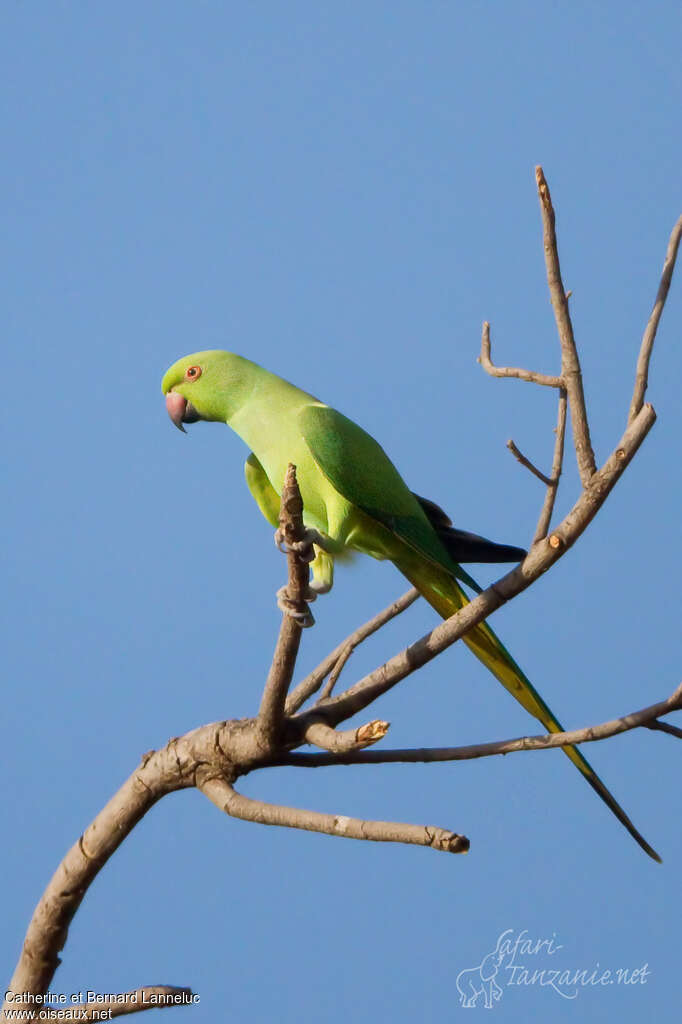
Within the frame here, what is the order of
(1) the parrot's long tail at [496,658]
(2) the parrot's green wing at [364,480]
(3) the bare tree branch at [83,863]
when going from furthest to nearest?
(2) the parrot's green wing at [364,480] → (1) the parrot's long tail at [496,658] → (3) the bare tree branch at [83,863]

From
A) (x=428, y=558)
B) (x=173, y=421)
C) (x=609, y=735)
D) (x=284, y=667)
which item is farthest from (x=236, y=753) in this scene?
(x=173, y=421)

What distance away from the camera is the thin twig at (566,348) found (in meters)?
1.61

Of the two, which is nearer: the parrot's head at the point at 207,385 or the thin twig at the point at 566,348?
the thin twig at the point at 566,348

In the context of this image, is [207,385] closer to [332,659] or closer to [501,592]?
[332,659]

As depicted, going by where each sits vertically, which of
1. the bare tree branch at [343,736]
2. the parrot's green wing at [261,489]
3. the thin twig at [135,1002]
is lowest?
the thin twig at [135,1002]

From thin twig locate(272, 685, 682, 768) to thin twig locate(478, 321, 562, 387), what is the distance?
54 cm

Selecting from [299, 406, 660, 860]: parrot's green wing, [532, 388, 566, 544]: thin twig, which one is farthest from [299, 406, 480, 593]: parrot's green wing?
[532, 388, 566, 544]: thin twig

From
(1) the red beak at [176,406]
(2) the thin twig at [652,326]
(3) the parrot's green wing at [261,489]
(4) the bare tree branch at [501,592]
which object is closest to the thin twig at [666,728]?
(4) the bare tree branch at [501,592]

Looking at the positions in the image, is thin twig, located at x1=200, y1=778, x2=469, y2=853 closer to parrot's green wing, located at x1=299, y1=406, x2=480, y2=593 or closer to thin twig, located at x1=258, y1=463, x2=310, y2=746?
thin twig, located at x1=258, y1=463, x2=310, y2=746

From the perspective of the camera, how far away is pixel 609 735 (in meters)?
1.61

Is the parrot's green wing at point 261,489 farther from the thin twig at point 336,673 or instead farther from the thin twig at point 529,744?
the thin twig at point 529,744

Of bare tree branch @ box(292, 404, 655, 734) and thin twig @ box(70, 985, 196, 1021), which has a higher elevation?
bare tree branch @ box(292, 404, 655, 734)

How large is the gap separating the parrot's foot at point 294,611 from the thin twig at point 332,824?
1.00 feet

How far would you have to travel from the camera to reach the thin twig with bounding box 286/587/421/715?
2320 millimetres
